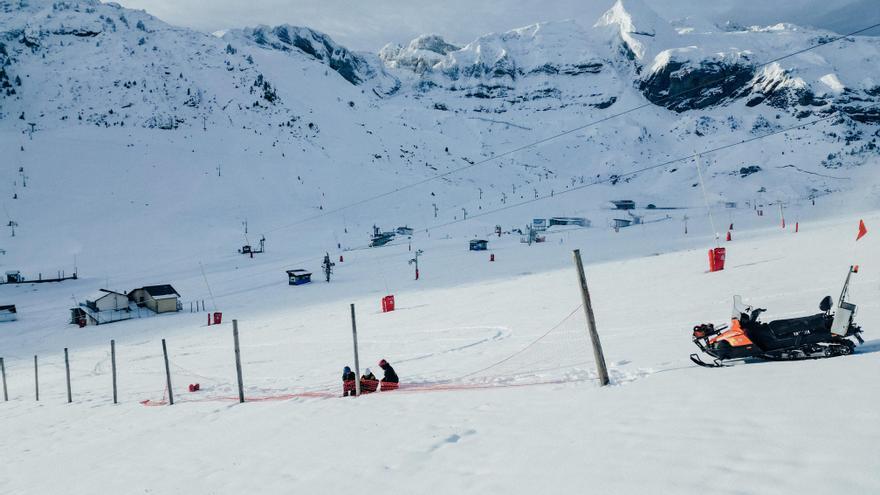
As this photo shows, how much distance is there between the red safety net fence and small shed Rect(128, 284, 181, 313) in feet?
100

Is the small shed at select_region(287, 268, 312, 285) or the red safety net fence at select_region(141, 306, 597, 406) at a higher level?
the small shed at select_region(287, 268, 312, 285)

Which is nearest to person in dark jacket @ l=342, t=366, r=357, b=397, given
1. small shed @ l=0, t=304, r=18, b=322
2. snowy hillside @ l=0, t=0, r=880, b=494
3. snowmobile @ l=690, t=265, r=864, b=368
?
snowy hillside @ l=0, t=0, r=880, b=494

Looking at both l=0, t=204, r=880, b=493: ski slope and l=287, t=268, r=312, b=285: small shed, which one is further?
l=287, t=268, r=312, b=285: small shed

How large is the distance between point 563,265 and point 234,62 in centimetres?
17406

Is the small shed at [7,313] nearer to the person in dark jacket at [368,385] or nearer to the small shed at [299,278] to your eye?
the small shed at [299,278]

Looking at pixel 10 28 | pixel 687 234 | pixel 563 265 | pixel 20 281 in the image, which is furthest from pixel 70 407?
pixel 10 28

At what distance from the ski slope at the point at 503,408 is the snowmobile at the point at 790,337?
37 centimetres

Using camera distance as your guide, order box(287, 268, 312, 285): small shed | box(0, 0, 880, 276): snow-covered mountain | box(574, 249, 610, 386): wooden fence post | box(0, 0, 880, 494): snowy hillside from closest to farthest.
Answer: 1. box(0, 0, 880, 494): snowy hillside
2. box(574, 249, 610, 386): wooden fence post
3. box(287, 268, 312, 285): small shed
4. box(0, 0, 880, 276): snow-covered mountain

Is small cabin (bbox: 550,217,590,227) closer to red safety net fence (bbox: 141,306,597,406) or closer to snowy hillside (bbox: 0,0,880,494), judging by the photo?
snowy hillside (bbox: 0,0,880,494)

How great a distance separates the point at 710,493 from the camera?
519 cm

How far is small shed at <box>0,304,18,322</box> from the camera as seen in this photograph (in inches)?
2079

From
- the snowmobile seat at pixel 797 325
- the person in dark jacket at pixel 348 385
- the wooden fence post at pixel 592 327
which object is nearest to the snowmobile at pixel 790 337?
the snowmobile seat at pixel 797 325

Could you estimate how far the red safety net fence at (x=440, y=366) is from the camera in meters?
13.4

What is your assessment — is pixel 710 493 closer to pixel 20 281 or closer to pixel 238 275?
pixel 238 275
